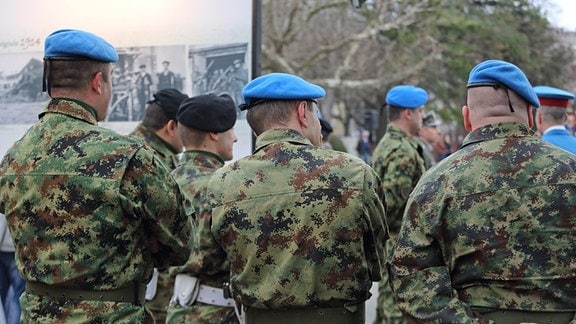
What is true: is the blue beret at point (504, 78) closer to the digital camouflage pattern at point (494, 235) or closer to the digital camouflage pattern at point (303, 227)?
the digital camouflage pattern at point (494, 235)

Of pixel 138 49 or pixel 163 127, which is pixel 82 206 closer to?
pixel 163 127

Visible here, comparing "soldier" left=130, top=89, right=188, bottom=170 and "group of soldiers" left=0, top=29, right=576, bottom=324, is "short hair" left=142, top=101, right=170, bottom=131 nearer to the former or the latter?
"soldier" left=130, top=89, right=188, bottom=170

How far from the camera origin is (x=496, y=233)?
3193 mm

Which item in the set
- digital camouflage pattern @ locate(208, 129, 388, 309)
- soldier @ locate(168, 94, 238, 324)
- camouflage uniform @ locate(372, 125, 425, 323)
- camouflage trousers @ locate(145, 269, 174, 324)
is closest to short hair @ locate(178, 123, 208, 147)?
soldier @ locate(168, 94, 238, 324)

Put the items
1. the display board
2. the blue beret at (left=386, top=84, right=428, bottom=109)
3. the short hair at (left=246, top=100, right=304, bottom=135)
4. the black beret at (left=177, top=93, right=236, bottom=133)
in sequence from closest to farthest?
the short hair at (left=246, top=100, right=304, bottom=135) < the black beret at (left=177, top=93, right=236, bottom=133) < the display board < the blue beret at (left=386, top=84, right=428, bottom=109)

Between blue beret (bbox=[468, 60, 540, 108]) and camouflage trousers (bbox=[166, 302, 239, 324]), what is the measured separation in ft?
5.77

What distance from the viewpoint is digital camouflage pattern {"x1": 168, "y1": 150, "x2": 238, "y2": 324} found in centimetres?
420

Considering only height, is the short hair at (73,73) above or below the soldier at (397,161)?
above

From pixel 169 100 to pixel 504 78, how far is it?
2.84m

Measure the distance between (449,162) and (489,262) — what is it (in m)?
0.41

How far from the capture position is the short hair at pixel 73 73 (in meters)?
3.70

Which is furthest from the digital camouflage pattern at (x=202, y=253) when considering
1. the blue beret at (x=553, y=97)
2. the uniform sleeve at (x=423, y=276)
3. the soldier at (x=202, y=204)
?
the blue beret at (x=553, y=97)

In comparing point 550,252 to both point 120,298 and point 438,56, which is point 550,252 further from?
point 438,56

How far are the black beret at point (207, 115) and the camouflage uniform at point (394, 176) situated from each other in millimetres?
1990
